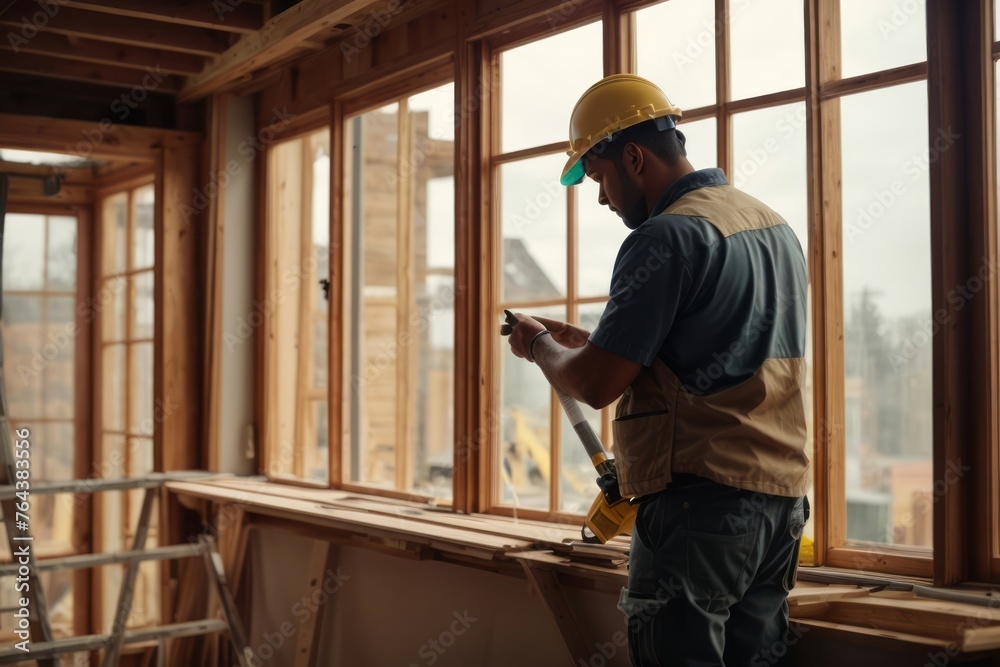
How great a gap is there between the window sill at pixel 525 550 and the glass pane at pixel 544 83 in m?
1.29

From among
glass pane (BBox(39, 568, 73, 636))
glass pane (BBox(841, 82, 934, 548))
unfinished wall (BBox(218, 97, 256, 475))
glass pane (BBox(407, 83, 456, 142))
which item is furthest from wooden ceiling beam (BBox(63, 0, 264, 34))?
glass pane (BBox(407, 83, 456, 142))

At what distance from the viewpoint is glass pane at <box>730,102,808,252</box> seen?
8.82 feet

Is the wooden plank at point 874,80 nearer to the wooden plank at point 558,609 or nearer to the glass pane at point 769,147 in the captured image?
the glass pane at point 769,147

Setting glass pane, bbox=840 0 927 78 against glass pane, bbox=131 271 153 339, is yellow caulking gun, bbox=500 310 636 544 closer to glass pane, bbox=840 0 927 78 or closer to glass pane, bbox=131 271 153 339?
glass pane, bbox=840 0 927 78

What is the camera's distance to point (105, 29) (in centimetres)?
419

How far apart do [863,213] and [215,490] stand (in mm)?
3066

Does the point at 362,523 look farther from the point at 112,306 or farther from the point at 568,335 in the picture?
the point at 112,306

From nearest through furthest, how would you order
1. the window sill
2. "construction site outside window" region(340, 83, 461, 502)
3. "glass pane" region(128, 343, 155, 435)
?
the window sill < "glass pane" region(128, 343, 155, 435) < "construction site outside window" region(340, 83, 461, 502)

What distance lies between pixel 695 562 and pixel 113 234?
5202 millimetres

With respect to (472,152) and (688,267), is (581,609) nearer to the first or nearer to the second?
(688,267)

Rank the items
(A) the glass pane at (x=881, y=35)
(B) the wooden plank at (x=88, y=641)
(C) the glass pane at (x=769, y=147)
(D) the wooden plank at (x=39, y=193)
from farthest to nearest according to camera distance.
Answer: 1. (D) the wooden plank at (x=39, y=193)
2. (B) the wooden plank at (x=88, y=641)
3. (C) the glass pane at (x=769, y=147)
4. (A) the glass pane at (x=881, y=35)

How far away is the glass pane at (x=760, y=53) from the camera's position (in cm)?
273

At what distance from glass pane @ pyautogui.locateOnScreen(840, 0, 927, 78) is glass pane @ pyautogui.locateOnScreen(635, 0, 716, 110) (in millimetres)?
379

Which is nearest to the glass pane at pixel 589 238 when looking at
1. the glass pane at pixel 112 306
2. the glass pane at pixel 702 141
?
the glass pane at pixel 702 141
